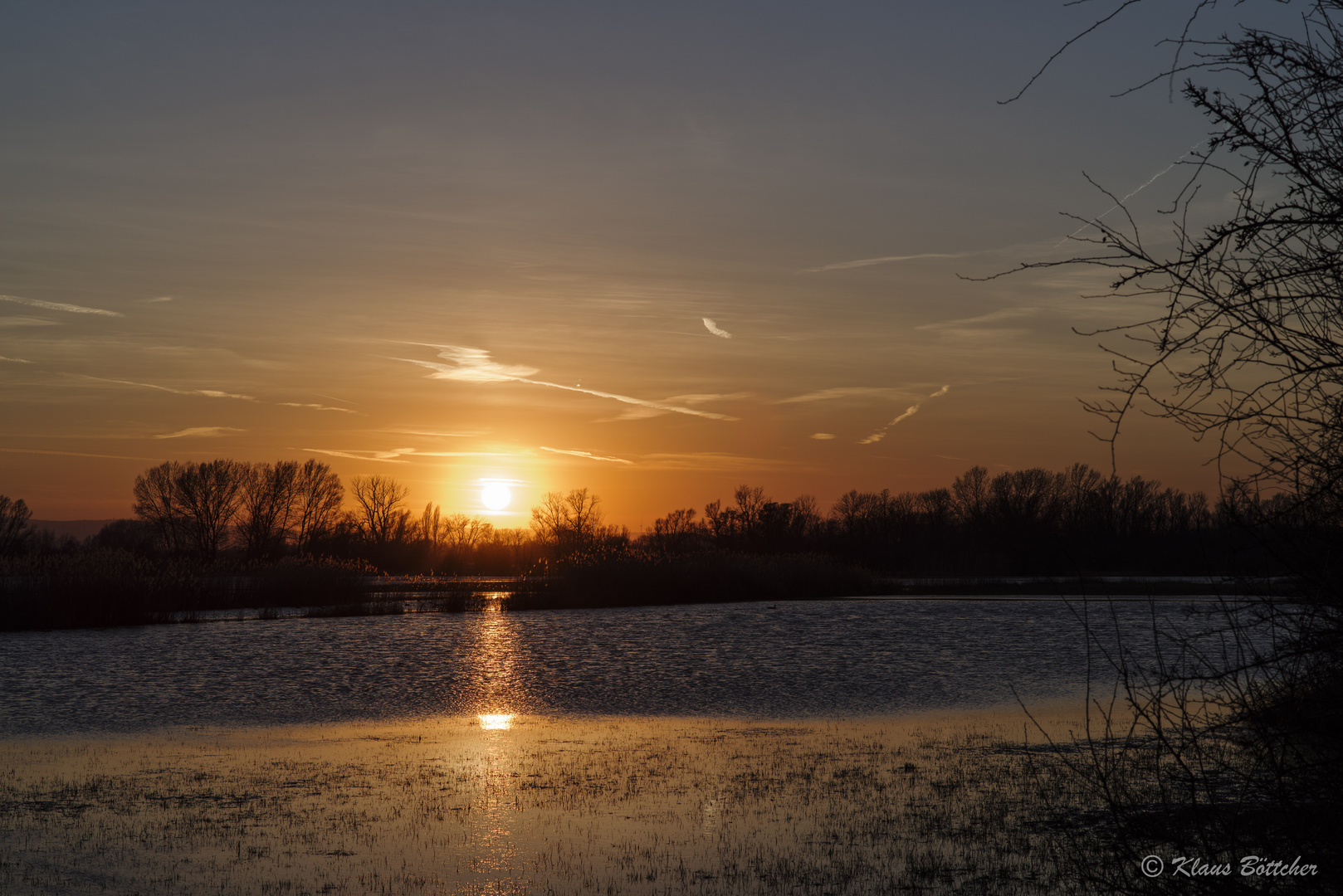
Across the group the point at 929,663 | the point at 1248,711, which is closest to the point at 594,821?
the point at 1248,711

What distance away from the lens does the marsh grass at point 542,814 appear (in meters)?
8.04

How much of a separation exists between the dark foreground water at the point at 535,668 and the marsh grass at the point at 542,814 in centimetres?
346

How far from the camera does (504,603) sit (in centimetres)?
4506

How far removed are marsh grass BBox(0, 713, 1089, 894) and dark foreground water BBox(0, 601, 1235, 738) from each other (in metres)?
3.46

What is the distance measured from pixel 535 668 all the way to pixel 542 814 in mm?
15481

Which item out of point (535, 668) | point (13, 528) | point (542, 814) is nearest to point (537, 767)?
point (542, 814)

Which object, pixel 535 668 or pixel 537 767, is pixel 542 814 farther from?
pixel 535 668

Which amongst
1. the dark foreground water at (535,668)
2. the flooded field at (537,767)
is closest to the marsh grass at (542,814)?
the flooded field at (537,767)

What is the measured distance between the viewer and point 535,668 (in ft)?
83.4

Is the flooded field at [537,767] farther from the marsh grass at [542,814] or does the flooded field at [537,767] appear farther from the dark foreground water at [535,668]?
the dark foreground water at [535,668]

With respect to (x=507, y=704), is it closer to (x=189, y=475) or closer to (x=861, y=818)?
(x=861, y=818)

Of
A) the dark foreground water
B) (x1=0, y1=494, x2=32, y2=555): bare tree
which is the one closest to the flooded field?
the dark foreground water

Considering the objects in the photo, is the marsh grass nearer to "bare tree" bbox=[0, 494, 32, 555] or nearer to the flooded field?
the flooded field

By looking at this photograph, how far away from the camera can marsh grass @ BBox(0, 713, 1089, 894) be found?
8039 mm
